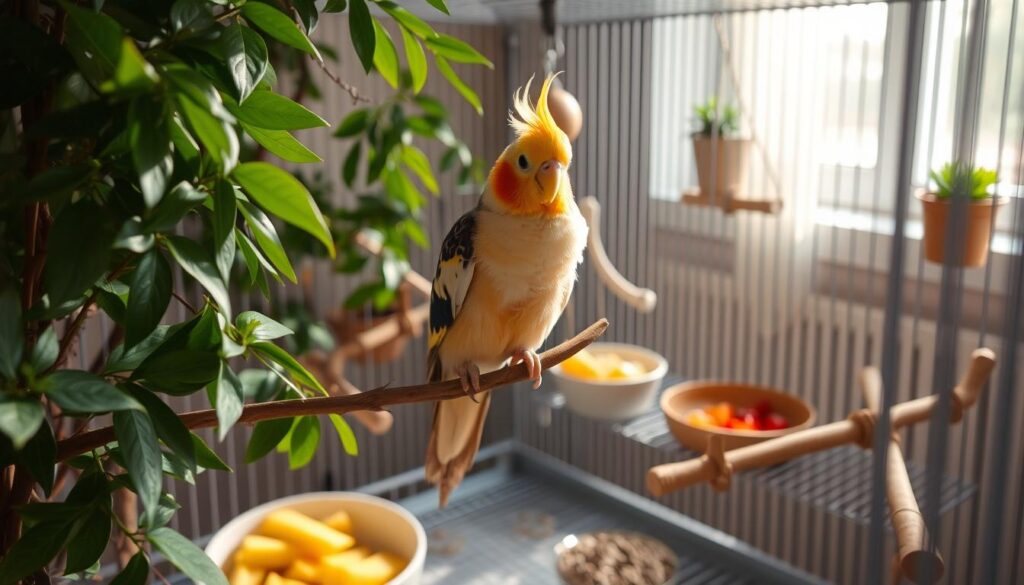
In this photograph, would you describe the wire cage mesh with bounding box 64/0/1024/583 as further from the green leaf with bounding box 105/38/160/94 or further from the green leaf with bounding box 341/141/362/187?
the green leaf with bounding box 105/38/160/94

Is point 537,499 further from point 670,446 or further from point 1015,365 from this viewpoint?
point 1015,365

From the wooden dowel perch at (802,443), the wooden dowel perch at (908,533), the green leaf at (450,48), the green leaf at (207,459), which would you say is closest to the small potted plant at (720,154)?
the wooden dowel perch at (802,443)

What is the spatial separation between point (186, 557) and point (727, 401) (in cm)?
86

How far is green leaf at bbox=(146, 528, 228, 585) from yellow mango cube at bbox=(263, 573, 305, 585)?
404 millimetres

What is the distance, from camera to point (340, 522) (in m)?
0.98

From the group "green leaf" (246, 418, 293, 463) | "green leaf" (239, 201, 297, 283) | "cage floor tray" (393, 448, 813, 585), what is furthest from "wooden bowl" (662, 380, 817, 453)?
"green leaf" (239, 201, 297, 283)

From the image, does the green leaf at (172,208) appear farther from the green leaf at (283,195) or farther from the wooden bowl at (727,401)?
the wooden bowl at (727,401)

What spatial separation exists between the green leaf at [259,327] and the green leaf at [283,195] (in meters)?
0.12

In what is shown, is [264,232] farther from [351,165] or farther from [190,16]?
[351,165]

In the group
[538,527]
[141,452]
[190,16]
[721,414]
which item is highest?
[190,16]

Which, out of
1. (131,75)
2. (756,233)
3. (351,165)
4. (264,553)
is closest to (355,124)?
(351,165)

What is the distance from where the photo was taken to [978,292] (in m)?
1.11

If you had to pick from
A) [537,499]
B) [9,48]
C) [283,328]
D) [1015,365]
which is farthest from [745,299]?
[9,48]

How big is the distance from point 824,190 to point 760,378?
1.05ft
